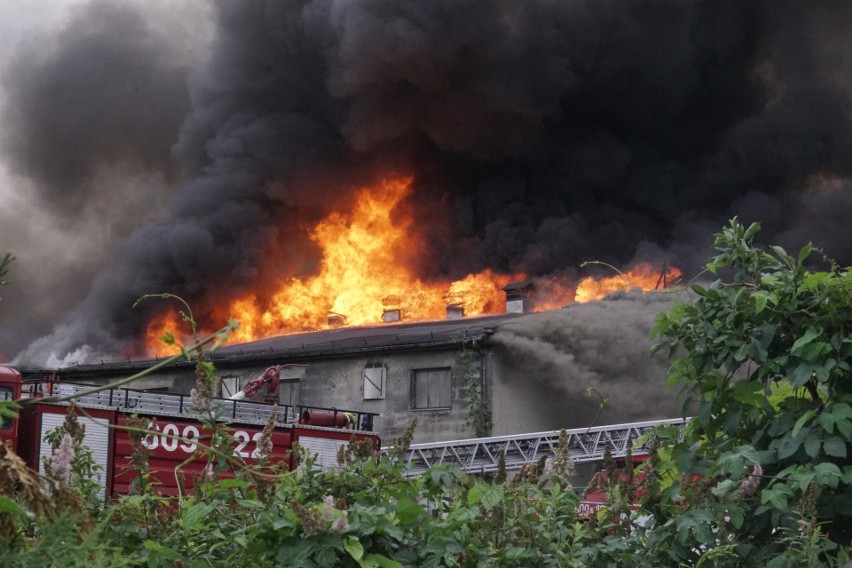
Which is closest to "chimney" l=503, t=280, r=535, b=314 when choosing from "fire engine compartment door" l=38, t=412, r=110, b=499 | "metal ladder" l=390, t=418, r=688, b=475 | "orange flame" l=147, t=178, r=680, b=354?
"orange flame" l=147, t=178, r=680, b=354

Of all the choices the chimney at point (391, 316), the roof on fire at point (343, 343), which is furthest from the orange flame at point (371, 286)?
the roof on fire at point (343, 343)

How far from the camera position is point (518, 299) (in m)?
33.6

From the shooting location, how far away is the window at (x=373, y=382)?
26786mm

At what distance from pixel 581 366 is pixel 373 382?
205 inches

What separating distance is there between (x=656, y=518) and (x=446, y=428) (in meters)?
22.0

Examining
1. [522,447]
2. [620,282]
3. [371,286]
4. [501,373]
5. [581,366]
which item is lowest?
[522,447]

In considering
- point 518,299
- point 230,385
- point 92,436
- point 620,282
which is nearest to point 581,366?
point 518,299

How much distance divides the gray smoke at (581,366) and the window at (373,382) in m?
3.00

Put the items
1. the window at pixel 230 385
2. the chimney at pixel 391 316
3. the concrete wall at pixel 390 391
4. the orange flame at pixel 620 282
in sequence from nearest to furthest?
the concrete wall at pixel 390 391 → the window at pixel 230 385 → the orange flame at pixel 620 282 → the chimney at pixel 391 316

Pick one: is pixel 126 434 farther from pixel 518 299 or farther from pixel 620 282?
pixel 620 282

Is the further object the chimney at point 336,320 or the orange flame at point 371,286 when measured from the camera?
the orange flame at point 371,286

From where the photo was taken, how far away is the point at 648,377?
2672 centimetres

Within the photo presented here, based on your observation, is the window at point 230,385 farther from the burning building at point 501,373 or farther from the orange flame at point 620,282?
the orange flame at point 620,282

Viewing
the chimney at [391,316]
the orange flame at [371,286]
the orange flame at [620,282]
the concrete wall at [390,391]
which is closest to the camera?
the concrete wall at [390,391]
